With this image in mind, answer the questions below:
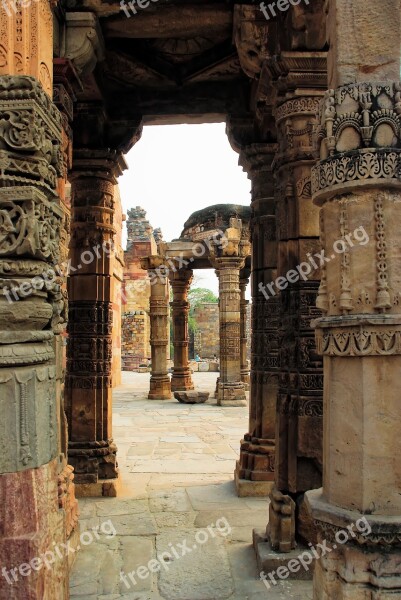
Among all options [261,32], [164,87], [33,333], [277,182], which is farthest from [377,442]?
[164,87]

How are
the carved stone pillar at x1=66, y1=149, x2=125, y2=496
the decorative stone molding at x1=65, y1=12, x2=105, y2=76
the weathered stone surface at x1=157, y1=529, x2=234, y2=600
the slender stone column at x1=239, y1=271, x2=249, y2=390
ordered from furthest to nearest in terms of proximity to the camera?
the slender stone column at x1=239, y1=271, x2=249, y2=390
the carved stone pillar at x1=66, y1=149, x2=125, y2=496
the decorative stone molding at x1=65, y1=12, x2=105, y2=76
the weathered stone surface at x1=157, y1=529, x2=234, y2=600

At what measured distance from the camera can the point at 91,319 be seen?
5844 millimetres

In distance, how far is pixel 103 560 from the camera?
12.8ft

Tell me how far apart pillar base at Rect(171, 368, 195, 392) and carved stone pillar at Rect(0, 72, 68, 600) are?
41.4 feet

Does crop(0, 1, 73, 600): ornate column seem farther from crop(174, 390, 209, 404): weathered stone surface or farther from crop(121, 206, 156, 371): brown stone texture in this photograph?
crop(121, 206, 156, 371): brown stone texture

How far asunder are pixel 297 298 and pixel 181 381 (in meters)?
11.8

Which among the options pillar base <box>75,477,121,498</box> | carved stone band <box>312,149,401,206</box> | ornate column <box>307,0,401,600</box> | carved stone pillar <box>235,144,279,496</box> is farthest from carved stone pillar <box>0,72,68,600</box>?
carved stone pillar <box>235,144,279,496</box>

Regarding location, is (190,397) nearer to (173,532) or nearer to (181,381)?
(181,381)

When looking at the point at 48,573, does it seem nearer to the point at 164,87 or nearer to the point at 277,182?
the point at 277,182

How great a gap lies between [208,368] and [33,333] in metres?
23.9

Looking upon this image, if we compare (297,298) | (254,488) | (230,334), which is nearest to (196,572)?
(254,488)

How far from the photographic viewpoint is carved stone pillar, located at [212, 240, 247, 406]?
13.1 metres

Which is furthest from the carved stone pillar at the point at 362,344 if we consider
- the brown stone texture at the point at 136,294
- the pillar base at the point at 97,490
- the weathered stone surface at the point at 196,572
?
the brown stone texture at the point at 136,294

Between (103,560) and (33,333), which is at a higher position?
(33,333)
